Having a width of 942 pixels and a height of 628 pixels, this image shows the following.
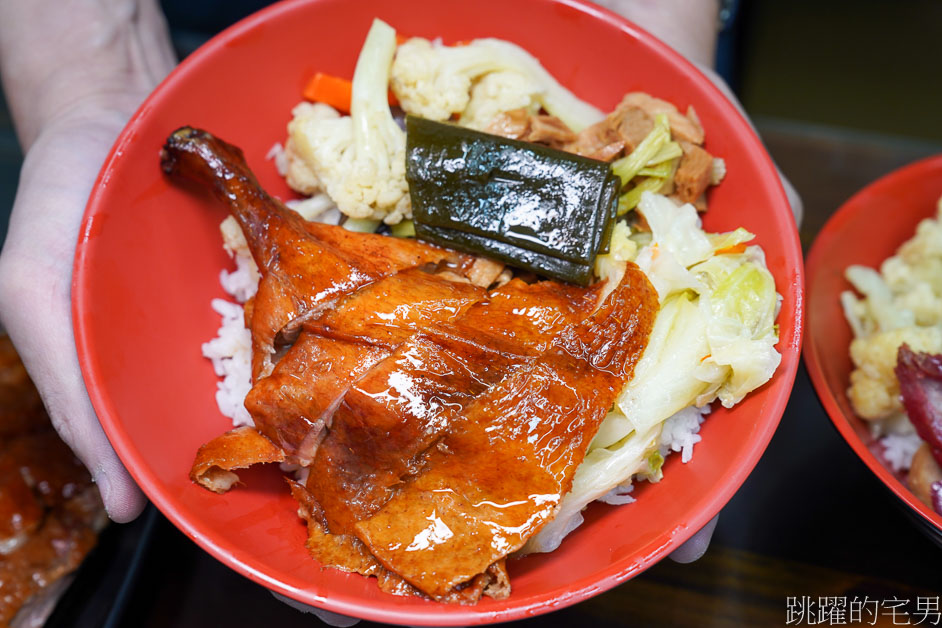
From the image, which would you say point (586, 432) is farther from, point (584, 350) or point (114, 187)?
point (114, 187)

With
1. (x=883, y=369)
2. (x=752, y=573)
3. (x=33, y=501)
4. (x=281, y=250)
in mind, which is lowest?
(x=752, y=573)

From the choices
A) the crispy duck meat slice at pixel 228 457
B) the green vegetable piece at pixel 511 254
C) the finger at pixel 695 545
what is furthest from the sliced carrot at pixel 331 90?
the finger at pixel 695 545

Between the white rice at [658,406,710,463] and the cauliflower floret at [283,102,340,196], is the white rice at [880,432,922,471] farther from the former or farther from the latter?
the cauliflower floret at [283,102,340,196]

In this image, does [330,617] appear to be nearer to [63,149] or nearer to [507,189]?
[507,189]

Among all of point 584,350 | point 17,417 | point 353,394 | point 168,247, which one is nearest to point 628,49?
point 584,350

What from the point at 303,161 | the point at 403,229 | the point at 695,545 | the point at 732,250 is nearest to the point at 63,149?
the point at 303,161
